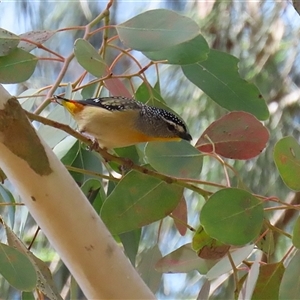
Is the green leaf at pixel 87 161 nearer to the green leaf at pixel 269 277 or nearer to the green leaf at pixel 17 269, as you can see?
the green leaf at pixel 17 269

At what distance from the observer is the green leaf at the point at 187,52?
0.82 m

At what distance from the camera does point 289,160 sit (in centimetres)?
68

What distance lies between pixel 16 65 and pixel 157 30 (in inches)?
8.9

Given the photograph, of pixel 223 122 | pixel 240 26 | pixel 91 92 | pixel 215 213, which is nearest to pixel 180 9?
pixel 240 26

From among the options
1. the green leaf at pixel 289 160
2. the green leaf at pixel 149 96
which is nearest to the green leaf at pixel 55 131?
the green leaf at pixel 149 96

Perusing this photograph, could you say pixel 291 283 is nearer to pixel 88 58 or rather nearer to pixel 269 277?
pixel 269 277

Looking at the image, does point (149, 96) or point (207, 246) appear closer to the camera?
point (207, 246)

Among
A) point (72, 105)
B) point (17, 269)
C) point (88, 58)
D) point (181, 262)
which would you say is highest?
point (88, 58)

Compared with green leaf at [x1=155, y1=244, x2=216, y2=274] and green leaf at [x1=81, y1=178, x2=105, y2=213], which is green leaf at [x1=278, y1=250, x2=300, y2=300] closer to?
green leaf at [x1=155, y1=244, x2=216, y2=274]

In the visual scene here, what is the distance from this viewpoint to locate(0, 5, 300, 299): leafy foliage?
696 mm

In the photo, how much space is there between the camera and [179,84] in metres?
1.69

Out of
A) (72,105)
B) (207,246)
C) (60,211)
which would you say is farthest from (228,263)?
(72,105)

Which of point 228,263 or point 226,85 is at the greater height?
point 226,85

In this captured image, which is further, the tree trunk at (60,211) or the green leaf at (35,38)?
the green leaf at (35,38)
